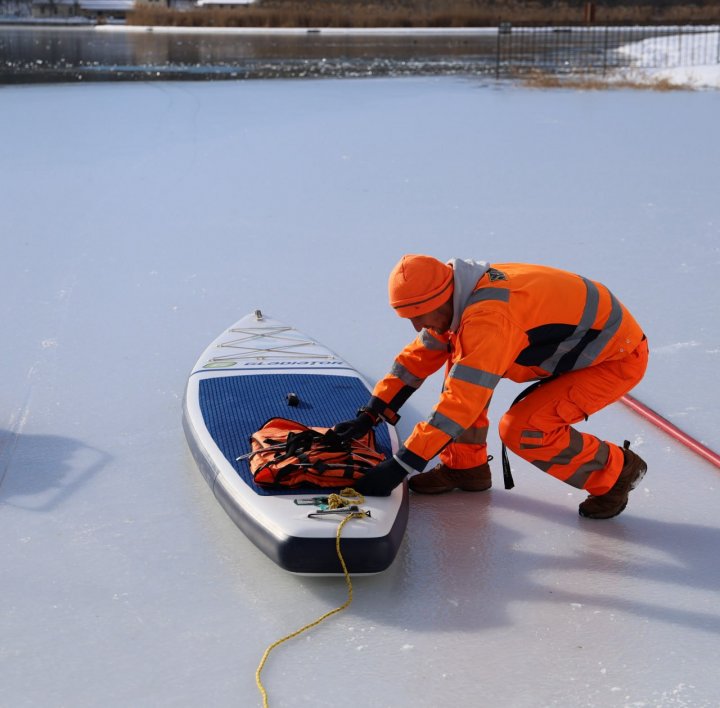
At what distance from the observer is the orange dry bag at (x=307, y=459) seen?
2.65 meters

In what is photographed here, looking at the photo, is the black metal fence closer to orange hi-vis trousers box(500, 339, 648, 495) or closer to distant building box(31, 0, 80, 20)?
orange hi-vis trousers box(500, 339, 648, 495)

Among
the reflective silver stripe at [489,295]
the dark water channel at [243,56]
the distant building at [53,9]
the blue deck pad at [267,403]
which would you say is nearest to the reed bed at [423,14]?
the distant building at [53,9]

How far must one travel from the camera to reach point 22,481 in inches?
117

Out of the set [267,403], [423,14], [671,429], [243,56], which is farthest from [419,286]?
[423,14]

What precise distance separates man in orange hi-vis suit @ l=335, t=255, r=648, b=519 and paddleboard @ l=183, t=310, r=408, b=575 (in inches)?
6.8

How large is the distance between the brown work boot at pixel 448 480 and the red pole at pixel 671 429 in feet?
2.17

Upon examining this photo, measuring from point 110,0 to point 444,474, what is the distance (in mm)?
59749

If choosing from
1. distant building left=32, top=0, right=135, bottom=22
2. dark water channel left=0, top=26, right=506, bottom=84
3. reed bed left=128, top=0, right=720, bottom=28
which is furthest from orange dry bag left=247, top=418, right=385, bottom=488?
distant building left=32, top=0, right=135, bottom=22

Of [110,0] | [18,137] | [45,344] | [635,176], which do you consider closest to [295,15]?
[110,0]

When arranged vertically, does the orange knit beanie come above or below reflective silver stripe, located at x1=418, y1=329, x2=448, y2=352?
above

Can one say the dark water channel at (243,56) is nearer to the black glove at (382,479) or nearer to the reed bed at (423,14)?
the reed bed at (423,14)

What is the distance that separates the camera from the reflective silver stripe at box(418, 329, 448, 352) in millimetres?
2779

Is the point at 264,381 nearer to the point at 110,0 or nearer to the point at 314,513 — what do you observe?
the point at 314,513

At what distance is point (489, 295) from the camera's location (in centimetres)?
250
